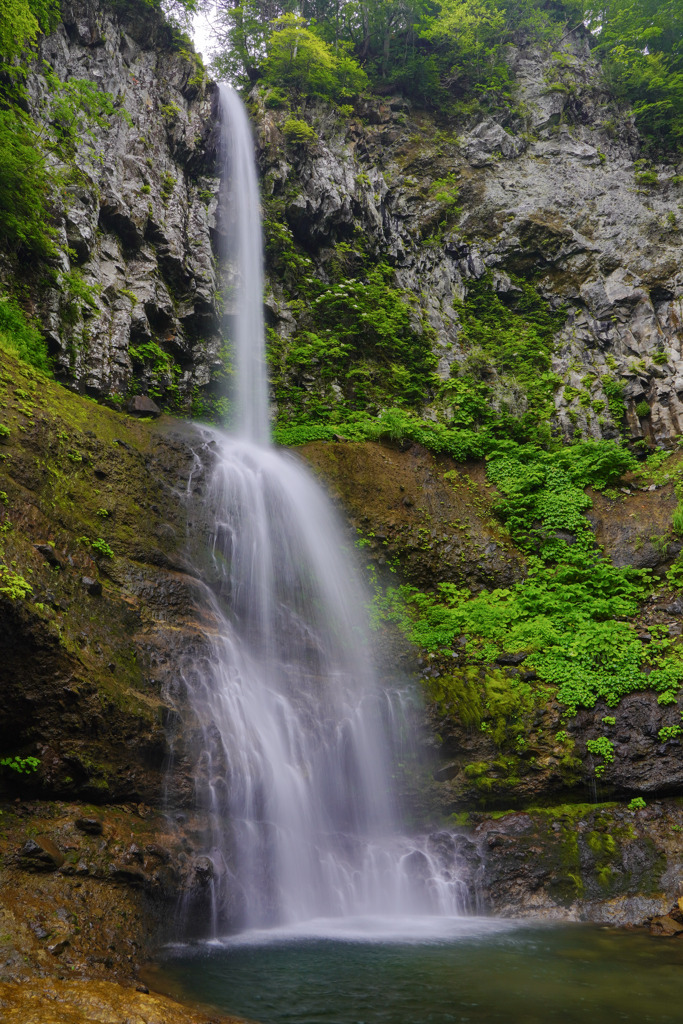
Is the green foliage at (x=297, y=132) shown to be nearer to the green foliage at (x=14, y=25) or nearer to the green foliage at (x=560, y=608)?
the green foliage at (x=14, y=25)

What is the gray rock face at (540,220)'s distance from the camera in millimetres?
16953

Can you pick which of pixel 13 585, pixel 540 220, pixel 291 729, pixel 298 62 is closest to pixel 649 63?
pixel 540 220

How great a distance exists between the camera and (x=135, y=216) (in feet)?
49.2

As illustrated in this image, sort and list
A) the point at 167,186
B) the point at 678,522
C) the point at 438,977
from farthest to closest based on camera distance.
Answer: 1. the point at 167,186
2. the point at 678,522
3. the point at 438,977

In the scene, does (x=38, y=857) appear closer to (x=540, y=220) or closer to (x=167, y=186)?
(x=167, y=186)

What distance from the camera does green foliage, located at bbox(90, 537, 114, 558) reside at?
28.3ft

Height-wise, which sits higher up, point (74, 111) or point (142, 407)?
point (74, 111)

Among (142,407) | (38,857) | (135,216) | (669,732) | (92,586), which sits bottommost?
(38,857)

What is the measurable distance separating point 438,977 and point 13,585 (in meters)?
5.75

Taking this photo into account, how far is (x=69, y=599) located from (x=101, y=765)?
210cm

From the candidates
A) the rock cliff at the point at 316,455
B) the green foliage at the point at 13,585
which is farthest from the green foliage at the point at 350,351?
the green foliage at the point at 13,585

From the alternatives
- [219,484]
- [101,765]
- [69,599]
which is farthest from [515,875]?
[219,484]

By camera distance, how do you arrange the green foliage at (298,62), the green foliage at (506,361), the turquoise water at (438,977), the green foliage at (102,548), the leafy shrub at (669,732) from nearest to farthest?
the turquoise water at (438,977) < the green foliage at (102,548) < the leafy shrub at (669,732) < the green foliage at (506,361) < the green foliage at (298,62)

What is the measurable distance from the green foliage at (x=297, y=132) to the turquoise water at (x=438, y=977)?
21581 millimetres
